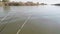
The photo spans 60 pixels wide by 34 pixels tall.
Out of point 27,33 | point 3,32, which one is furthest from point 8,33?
point 27,33

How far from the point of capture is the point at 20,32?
115 inches

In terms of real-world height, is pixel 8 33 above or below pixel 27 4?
above

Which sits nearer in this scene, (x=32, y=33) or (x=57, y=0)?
(x=32, y=33)

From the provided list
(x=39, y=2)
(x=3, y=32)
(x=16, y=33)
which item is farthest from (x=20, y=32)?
(x=39, y=2)

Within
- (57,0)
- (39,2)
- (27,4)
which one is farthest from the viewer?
(57,0)

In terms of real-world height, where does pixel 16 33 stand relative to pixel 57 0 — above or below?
above

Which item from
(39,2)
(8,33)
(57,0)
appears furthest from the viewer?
(57,0)

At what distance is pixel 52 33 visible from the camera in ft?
9.52

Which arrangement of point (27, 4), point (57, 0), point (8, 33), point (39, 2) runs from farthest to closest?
point (57, 0) < point (39, 2) < point (27, 4) < point (8, 33)

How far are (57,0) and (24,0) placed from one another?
181cm

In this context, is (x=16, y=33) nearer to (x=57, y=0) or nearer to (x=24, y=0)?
(x=24, y=0)

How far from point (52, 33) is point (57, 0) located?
20.5 feet

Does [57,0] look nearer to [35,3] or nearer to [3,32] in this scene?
[35,3]

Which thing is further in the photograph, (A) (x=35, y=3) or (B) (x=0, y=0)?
(B) (x=0, y=0)
